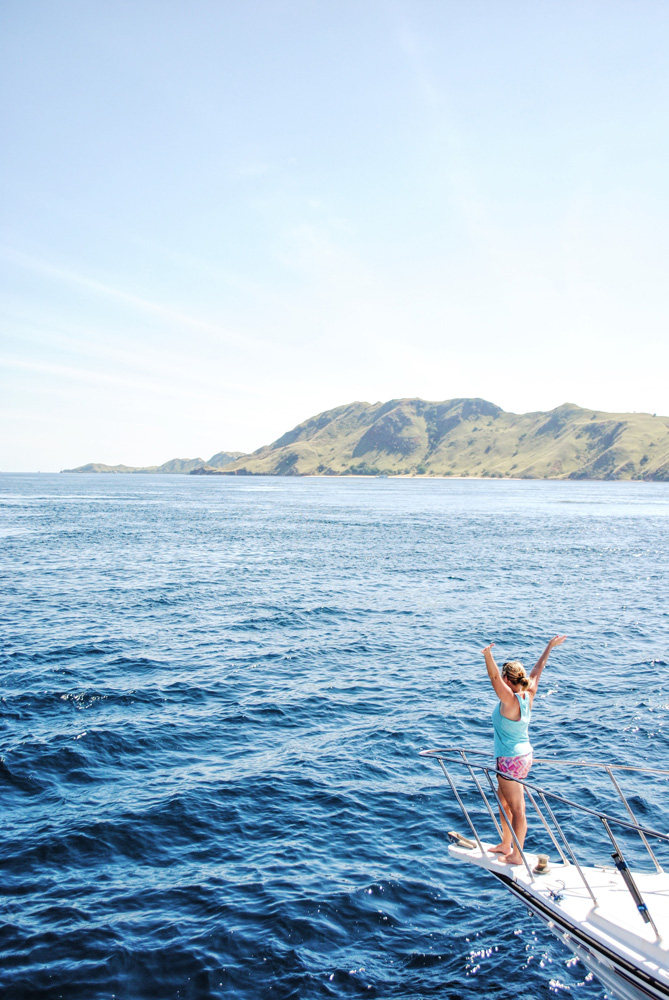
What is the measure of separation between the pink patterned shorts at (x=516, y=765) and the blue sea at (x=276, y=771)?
11.6ft

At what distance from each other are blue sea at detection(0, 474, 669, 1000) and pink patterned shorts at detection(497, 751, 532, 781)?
354 centimetres

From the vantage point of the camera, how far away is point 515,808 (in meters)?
10.8

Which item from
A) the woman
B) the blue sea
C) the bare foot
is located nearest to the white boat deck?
the bare foot

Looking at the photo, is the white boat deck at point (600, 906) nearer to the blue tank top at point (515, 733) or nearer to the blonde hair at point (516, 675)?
the blue tank top at point (515, 733)

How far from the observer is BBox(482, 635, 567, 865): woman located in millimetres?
10438

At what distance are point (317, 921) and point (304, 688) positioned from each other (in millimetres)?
12801

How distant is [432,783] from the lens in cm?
1755

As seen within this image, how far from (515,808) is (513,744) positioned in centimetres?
121

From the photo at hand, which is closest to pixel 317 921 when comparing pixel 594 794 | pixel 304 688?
pixel 594 794

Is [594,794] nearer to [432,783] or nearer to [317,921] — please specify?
[432,783]

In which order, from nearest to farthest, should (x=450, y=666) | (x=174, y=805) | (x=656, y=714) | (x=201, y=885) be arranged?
(x=201, y=885)
(x=174, y=805)
(x=656, y=714)
(x=450, y=666)

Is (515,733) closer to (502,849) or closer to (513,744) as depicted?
(513,744)

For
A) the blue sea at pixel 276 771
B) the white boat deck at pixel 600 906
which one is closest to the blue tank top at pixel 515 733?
the white boat deck at pixel 600 906

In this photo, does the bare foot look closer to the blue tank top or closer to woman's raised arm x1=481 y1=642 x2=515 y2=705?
the blue tank top
